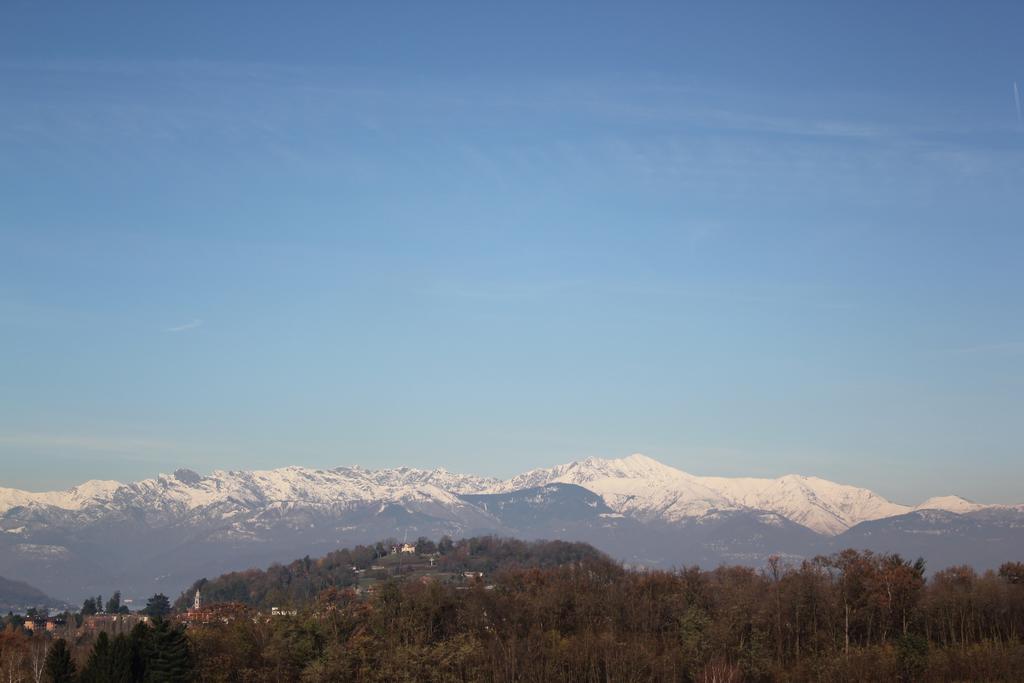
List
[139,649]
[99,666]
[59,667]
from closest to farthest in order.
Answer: [99,666]
[59,667]
[139,649]

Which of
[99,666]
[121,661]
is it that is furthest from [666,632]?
[99,666]

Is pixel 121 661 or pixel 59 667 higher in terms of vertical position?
pixel 121 661

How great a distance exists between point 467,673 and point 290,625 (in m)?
18.0

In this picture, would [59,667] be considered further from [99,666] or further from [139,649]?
[139,649]

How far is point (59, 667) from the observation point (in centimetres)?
9225

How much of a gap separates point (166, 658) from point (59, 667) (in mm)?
9128

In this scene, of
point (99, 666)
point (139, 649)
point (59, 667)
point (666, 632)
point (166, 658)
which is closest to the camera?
point (99, 666)

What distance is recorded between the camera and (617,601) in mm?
120750

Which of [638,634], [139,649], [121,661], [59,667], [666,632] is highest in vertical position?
[666,632]

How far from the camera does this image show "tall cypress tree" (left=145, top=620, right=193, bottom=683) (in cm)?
9256

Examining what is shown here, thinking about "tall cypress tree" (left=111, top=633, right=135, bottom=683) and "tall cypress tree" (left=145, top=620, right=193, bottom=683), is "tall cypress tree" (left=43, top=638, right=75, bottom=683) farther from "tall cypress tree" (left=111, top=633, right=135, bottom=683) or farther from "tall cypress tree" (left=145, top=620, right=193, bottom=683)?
"tall cypress tree" (left=145, top=620, right=193, bottom=683)

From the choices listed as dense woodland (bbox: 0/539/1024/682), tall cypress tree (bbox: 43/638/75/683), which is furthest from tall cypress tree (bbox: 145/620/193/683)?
tall cypress tree (bbox: 43/638/75/683)

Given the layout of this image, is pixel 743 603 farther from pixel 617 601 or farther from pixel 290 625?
pixel 290 625

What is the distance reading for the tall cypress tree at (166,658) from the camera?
9256cm
